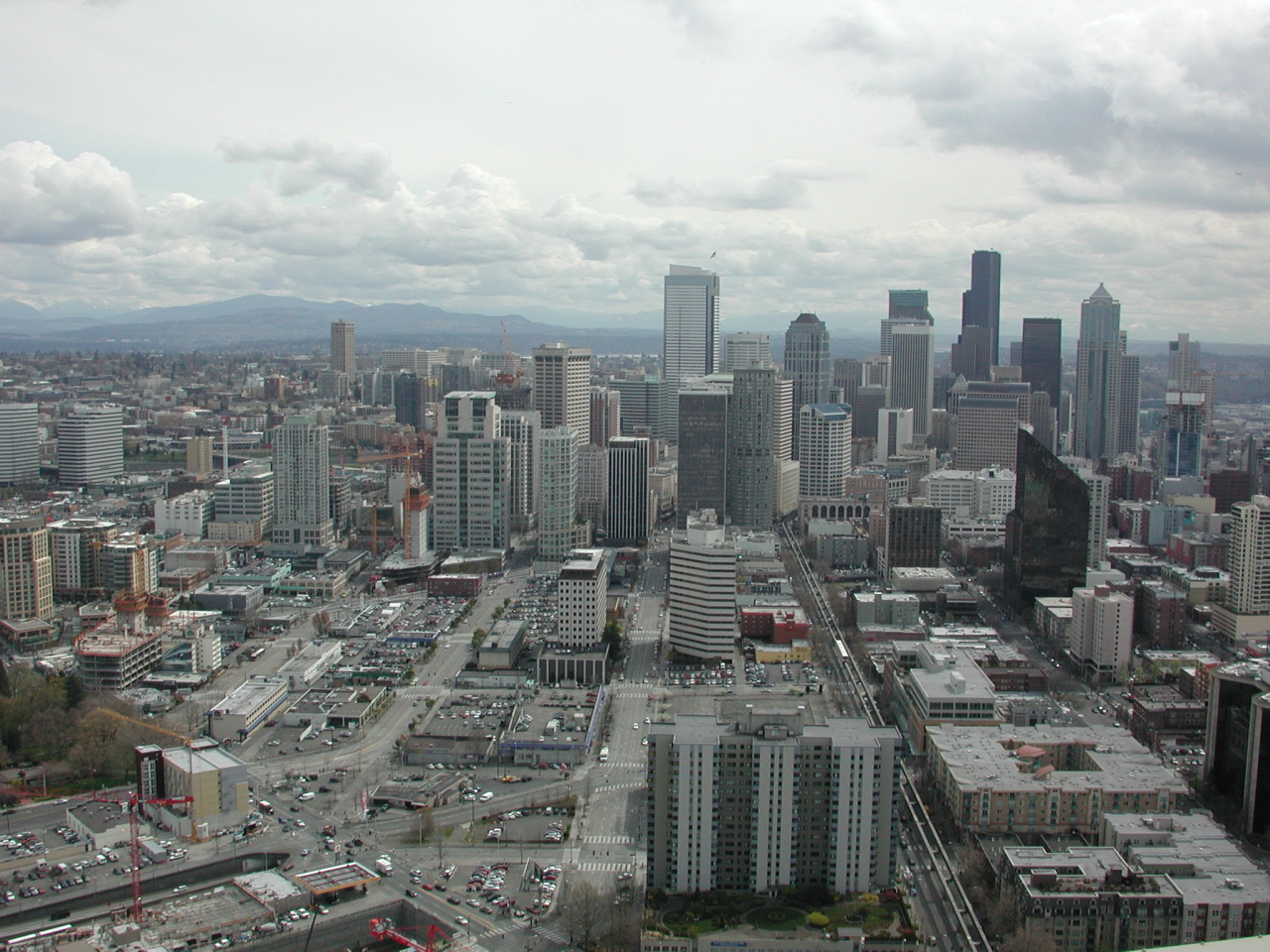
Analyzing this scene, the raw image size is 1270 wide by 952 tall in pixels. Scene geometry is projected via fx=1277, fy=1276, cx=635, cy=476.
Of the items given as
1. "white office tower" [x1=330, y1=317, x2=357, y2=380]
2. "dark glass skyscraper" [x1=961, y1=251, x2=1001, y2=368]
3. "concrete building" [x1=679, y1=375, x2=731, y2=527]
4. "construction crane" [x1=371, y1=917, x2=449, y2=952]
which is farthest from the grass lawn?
"white office tower" [x1=330, y1=317, x2=357, y2=380]

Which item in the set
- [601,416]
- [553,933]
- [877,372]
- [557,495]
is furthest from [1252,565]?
[877,372]

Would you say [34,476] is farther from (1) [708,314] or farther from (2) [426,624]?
(1) [708,314]

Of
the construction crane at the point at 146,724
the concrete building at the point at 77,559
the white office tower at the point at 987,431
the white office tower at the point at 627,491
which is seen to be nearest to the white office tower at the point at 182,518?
the concrete building at the point at 77,559

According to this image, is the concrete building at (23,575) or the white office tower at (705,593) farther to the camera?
the concrete building at (23,575)

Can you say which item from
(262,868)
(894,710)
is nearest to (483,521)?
(894,710)

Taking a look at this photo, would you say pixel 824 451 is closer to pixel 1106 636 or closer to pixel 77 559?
pixel 1106 636

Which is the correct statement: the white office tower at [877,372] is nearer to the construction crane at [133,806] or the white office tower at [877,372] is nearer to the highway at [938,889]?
the highway at [938,889]
